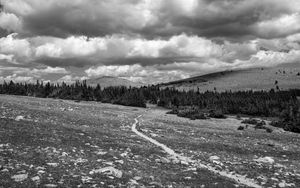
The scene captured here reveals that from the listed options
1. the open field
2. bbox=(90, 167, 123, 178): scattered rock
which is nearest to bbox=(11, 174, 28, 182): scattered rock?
the open field

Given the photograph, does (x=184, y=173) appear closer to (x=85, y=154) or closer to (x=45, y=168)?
(x=85, y=154)

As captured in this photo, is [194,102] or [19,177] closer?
[19,177]

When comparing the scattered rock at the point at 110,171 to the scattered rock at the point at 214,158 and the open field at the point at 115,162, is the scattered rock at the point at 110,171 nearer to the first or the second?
the open field at the point at 115,162

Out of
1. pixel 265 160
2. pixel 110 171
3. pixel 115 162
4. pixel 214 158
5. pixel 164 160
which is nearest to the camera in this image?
pixel 110 171

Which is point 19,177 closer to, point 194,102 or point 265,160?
point 265,160

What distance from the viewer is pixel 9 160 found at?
12.1m

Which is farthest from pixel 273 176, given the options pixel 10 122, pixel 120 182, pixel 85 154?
pixel 10 122

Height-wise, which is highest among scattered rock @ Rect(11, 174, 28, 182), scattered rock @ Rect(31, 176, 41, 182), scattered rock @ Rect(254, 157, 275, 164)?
scattered rock @ Rect(11, 174, 28, 182)

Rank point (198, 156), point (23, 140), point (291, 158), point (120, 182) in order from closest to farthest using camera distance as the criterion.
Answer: point (120, 182), point (23, 140), point (198, 156), point (291, 158)

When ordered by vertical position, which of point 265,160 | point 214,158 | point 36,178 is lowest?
point 265,160

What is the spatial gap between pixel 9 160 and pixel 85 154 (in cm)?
354

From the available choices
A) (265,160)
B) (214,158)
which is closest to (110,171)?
(214,158)

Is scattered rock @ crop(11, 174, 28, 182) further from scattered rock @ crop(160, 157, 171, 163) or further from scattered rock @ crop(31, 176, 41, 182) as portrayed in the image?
scattered rock @ crop(160, 157, 171, 163)

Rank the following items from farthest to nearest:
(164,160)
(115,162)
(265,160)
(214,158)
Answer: (265,160), (214,158), (164,160), (115,162)
